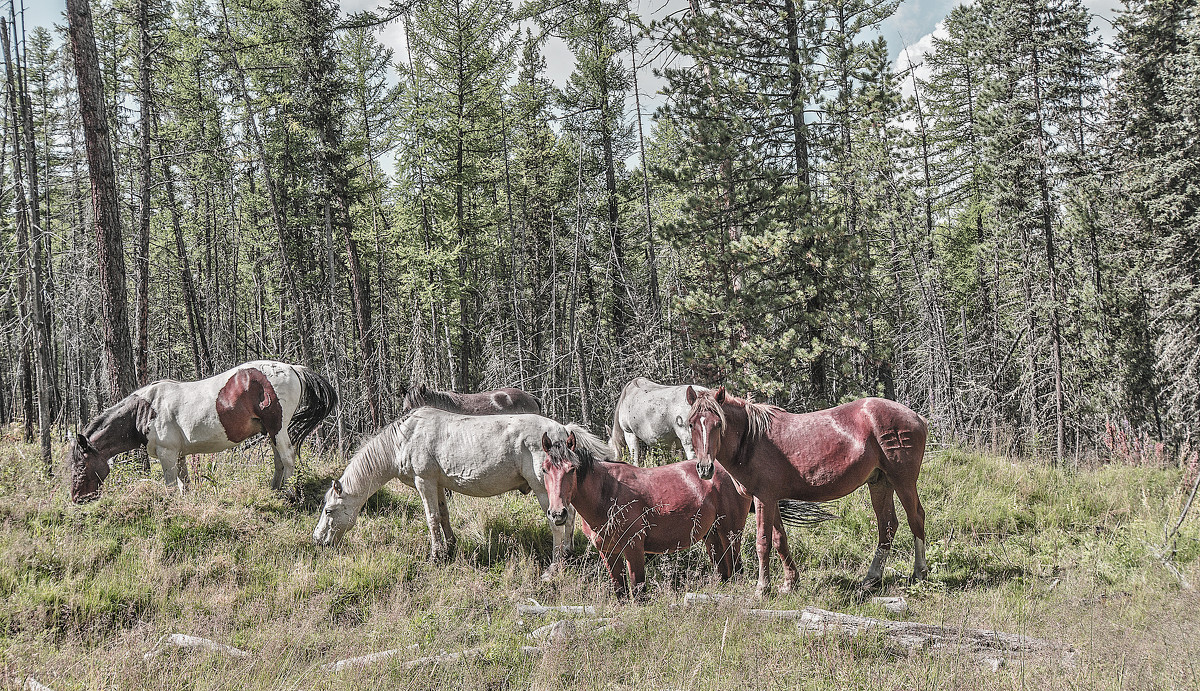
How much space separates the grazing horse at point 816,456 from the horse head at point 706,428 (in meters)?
0.04

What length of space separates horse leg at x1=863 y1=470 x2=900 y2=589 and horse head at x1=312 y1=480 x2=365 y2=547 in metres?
5.70

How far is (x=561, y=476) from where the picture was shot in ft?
17.9

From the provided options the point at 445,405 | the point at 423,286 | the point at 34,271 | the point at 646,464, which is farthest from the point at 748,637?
the point at 423,286

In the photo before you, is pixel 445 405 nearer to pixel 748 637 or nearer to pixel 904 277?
pixel 748 637

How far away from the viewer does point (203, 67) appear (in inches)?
704

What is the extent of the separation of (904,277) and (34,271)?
2421 centimetres

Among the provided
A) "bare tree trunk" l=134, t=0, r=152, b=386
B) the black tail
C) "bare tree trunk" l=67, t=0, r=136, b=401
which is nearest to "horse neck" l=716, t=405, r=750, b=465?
the black tail

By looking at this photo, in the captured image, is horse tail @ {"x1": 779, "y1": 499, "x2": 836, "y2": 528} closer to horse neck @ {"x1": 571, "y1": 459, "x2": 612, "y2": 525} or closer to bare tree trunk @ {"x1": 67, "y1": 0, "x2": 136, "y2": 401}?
horse neck @ {"x1": 571, "y1": 459, "x2": 612, "y2": 525}

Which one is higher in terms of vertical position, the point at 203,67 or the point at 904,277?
the point at 203,67

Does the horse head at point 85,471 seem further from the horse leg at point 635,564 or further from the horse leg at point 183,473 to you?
the horse leg at point 635,564

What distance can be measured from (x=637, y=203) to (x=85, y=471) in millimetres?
15452

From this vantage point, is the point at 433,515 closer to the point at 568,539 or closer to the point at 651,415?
the point at 568,539

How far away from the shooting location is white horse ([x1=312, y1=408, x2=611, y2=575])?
685cm

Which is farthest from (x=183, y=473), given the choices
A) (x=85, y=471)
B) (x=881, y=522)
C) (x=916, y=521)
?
(x=916, y=521)
